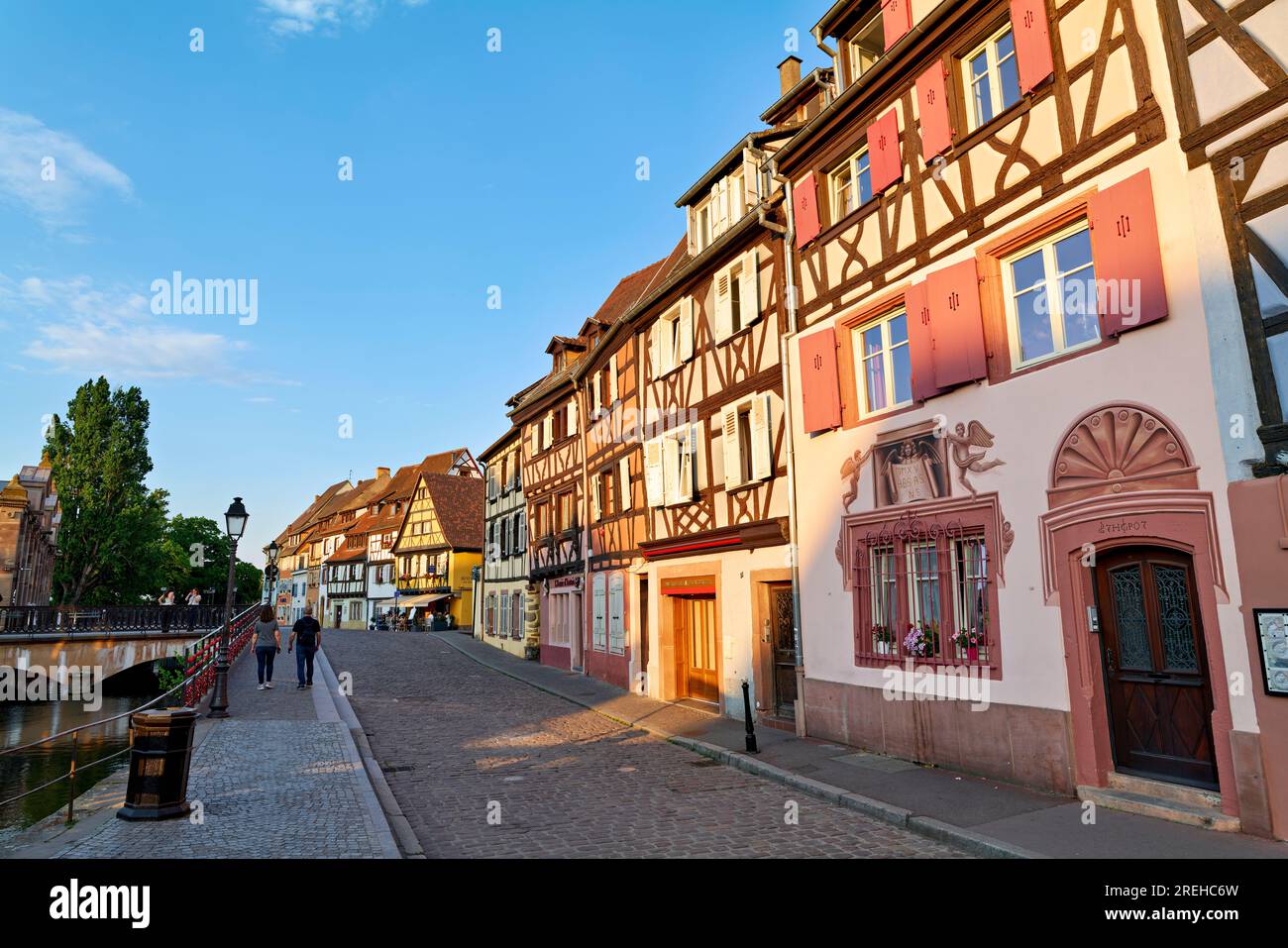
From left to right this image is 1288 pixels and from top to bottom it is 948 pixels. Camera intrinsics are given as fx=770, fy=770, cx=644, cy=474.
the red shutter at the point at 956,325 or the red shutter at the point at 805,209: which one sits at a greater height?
the red shutter at the point at 805,209

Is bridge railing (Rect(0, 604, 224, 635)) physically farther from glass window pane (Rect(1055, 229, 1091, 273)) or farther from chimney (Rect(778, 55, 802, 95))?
glass window pane (Rect(1055, 229, 1091, 273))

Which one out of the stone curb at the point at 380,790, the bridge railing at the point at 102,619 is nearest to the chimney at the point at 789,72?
the stone curb at the point at 380,790

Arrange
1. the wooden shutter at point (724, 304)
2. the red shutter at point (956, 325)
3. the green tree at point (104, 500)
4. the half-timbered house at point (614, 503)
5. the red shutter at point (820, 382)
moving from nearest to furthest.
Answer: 1. the red shutter at point (956, 325)
2. the red shutter at point (820, 382)
3. the wooden shutter at point (724, 304)
4. the half-timbered house at point (614, 503)
5. the green tree at point (104, 500)

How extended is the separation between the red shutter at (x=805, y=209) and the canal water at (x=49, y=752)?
1173 centimetres

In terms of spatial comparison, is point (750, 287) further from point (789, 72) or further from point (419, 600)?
point (419, 600)

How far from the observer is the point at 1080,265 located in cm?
835

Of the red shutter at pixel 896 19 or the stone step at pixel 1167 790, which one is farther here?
the red shutter at pixel 896 19

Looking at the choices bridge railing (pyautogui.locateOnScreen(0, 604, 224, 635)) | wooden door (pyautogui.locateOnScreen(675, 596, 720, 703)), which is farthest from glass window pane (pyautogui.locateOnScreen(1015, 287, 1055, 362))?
bridge railing (pyautogui.locateOnScreen(0, 604, 224, 635))

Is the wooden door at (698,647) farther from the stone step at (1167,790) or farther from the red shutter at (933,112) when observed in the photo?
the red shutter at (933,112)

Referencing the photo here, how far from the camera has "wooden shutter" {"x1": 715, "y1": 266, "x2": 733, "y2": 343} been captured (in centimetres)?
1505

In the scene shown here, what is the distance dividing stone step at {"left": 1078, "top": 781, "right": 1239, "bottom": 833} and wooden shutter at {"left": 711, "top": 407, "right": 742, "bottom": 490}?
786cm

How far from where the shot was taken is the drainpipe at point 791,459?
1221 cm

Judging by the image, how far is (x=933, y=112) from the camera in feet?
33.5

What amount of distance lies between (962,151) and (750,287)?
4929mm
